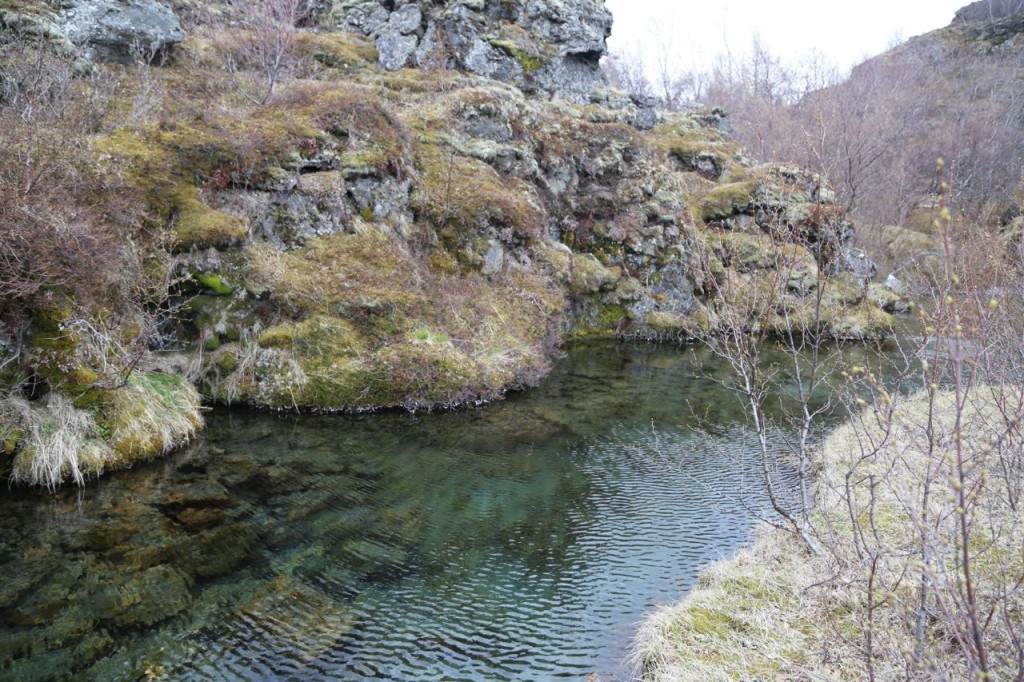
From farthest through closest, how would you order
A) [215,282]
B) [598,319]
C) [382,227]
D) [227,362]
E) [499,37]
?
[499,37]
[598,319]
[382,227]
[215,282]
[227,362]

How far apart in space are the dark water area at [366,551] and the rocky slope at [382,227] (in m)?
1.95

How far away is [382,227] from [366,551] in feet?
41.5

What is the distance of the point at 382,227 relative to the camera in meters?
19.1

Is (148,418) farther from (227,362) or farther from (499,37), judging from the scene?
(499,37)

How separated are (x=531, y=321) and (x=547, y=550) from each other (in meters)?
12.4

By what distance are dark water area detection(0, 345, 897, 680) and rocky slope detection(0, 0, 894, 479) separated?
1947 millimetres

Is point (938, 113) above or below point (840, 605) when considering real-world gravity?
above

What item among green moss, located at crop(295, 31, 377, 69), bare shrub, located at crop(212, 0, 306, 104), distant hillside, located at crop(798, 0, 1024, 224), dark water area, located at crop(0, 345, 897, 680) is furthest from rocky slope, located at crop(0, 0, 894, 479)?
distant hillside, located at crop(798, 0, 1024, 224)

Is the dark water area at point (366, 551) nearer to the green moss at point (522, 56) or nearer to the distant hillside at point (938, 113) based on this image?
the green moss at point (522, 56)

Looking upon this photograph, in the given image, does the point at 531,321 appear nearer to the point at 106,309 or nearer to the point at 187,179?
the point at 187,179

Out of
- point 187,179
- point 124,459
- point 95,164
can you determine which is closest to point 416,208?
point 187,179

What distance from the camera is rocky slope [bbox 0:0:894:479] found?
1173cm

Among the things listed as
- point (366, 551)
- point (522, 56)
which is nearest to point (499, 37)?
point (522, 56)

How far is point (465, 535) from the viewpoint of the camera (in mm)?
9164
